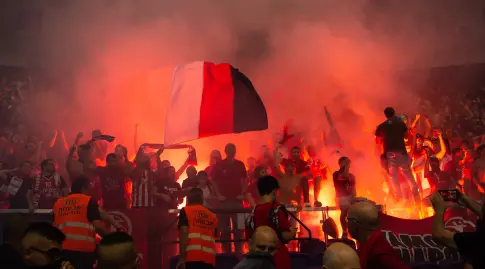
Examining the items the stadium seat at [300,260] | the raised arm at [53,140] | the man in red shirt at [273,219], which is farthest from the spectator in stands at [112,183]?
the raised arm at [53,140]

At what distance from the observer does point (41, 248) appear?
122 inches

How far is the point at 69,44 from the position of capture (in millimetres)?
15312

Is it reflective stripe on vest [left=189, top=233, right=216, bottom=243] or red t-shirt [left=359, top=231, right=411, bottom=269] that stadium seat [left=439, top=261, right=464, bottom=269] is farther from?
red t-shirt [left=359, top=231, right=411, bottom=269]

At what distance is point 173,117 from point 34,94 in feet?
24.5

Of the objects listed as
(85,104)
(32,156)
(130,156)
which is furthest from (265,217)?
(85,104)

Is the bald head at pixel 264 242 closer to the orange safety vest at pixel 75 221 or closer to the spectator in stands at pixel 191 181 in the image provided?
the orange safety vest at pixel 75 221

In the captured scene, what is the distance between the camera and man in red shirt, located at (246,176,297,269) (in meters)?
4.65

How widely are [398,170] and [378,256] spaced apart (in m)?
6.51

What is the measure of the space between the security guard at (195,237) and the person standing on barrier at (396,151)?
4859mm

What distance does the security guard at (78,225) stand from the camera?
5613mm

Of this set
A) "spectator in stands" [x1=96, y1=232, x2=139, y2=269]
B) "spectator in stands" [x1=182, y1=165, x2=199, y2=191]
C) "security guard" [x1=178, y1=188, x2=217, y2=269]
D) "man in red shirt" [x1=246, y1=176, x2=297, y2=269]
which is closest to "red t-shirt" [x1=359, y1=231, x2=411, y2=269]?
"man in red shirt" [x1=246, y1=176, x2=297, y2=269]

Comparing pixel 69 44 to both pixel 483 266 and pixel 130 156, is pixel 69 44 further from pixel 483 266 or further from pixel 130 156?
pixel 483 266

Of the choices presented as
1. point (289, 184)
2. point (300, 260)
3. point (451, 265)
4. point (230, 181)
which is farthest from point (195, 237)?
point (289, 184)

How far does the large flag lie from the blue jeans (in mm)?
2408
